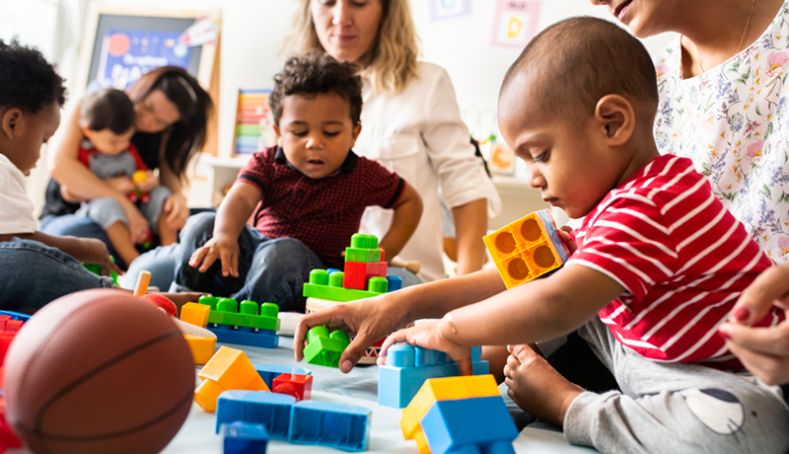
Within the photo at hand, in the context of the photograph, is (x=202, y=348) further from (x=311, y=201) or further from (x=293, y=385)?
(x=311, y=201)

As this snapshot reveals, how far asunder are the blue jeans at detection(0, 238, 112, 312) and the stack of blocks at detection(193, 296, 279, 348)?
255mm

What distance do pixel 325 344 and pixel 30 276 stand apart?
581 millimetres

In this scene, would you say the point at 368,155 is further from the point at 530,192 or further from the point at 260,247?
the point at 530,192

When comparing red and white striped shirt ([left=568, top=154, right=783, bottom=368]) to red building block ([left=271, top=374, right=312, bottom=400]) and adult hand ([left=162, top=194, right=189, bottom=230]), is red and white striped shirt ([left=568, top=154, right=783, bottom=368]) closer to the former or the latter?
red building block ([left=271, top=374, right=312, bottom=400])

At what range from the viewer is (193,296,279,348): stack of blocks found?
4.75 ft

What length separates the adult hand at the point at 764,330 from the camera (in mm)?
683

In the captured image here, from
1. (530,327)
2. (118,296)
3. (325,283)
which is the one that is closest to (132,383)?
(118,296)

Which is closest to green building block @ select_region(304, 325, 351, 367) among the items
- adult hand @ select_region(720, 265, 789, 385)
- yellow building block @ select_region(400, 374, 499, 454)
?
yellow building block @ select_region(400, 374, 499, 454)

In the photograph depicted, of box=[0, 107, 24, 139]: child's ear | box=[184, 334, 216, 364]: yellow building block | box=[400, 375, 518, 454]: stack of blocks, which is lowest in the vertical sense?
box=[184, 334, 216, 364]: yellow building block

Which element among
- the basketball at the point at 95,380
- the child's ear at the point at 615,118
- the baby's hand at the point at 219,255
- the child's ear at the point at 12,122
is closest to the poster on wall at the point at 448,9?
the baby's hand at the point at 219,255

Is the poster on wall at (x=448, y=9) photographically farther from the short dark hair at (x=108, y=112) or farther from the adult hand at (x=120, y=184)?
the adult hand at (x=120, y=184)

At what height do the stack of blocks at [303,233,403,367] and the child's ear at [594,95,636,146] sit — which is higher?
the child's ear at [594,95,636,146]

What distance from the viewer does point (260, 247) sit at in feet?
5.74

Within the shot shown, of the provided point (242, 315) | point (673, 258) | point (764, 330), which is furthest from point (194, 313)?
point (764, 330)
